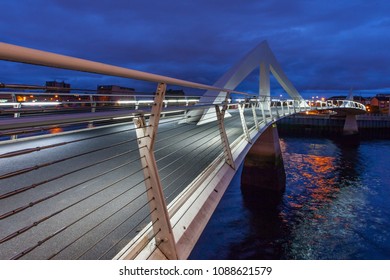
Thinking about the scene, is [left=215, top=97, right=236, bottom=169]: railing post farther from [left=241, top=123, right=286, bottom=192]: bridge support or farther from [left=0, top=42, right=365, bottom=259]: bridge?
[left=241, top=123, right=286, bottom=192]: bridge support

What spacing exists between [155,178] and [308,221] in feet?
45.7

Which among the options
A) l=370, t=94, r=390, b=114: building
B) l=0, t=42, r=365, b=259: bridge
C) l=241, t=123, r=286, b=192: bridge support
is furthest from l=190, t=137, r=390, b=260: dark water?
l=370, t=94, r=390, b=114: building

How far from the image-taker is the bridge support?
60.0ft

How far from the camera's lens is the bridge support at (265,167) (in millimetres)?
18297

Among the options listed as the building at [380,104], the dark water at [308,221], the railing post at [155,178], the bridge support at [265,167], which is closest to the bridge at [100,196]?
the railing post at [155,178]

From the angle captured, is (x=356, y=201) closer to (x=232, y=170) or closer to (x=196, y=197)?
(x=232, y=170)

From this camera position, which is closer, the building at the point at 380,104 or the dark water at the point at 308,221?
the dark water at the point at 308,221

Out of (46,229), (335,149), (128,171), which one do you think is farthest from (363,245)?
(335,149)

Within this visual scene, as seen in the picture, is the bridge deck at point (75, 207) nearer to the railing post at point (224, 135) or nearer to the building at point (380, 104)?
the railing post at point (224, 135)

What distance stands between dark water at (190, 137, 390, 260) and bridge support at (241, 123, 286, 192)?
2.29ft

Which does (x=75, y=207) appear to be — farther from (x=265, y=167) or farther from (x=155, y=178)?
(x=265, y=167)

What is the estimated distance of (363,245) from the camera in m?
11.7

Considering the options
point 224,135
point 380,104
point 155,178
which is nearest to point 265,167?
point 224,135

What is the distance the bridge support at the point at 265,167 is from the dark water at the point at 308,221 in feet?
2.29
